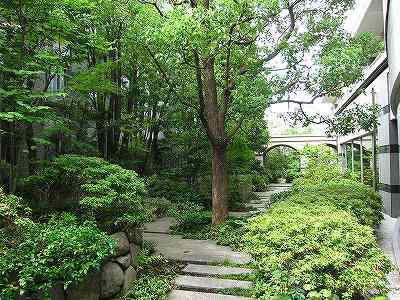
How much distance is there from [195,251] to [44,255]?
3980mm

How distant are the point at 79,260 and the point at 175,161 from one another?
12566mm

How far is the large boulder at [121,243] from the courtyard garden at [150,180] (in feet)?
0.09

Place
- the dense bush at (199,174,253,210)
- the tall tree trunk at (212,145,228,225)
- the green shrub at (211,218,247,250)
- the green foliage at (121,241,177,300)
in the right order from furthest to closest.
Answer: the dense bush at (199,174,253,210) → the tall tree trunk at (212,145,228,225) → the green shrub at (211,218,247,250) → the green foliage at (121,241,177,300)

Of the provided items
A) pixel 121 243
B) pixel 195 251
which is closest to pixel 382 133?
pixel 195 251

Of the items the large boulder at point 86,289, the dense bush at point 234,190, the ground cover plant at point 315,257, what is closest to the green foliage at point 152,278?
the large boulder at point 86,289

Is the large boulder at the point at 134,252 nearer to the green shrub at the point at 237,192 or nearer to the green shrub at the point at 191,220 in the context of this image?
the green shrub at the point at 191,220

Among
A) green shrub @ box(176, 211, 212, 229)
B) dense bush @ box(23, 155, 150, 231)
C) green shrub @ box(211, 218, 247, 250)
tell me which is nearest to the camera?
dense bush @ box(23, 155, 150, 231)

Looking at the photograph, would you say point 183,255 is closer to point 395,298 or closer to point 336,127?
point 395,298

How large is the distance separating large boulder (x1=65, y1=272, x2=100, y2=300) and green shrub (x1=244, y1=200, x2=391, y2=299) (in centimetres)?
242

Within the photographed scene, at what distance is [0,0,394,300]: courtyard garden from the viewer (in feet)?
15.4

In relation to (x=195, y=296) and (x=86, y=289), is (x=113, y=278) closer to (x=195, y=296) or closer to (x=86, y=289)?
(x=86, y=289)

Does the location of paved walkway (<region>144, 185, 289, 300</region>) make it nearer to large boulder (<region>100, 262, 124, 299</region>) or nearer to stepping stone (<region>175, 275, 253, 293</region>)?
stepping stone (<region>175, 275, 253, 293</region>)

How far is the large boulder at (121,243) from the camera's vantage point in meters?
5.39

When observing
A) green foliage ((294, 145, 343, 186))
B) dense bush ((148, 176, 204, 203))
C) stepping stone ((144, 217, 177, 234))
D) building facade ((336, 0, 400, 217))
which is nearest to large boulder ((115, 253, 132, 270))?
stepping stone ((144, 217, 177, 234))
